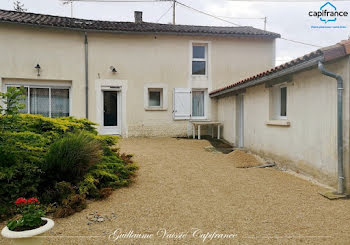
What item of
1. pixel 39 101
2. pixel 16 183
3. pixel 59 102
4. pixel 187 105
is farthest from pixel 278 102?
pixel 39 101

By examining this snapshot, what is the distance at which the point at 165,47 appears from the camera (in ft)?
38.0

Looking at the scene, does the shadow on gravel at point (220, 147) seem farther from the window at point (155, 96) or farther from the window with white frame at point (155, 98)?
the window with white frame at point (155, 98)

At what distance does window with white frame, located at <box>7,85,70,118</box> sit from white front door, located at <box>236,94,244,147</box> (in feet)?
23.8

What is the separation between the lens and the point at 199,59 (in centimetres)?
1201

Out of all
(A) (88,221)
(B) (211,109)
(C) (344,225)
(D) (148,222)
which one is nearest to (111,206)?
(A) (88,221)

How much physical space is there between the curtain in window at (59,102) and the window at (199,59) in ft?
19.2

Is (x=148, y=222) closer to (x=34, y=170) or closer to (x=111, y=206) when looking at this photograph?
(x=111, y=206)

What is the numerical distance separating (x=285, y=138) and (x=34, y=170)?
5.23 m

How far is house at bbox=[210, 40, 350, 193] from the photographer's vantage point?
4266mm

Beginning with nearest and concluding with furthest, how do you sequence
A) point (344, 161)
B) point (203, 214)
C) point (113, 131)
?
1. point (203, 214)
2. point (344, 161)
3. point (113, 131)

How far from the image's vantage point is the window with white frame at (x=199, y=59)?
12.0m

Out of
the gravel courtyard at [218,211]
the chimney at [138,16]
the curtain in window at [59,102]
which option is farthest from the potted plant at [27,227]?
the chimney at [138,16]

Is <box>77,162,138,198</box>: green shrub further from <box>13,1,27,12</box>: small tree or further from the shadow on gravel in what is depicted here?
<box>13,1,27,12</box>: small tree

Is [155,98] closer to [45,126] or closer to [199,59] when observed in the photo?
[199,59]
